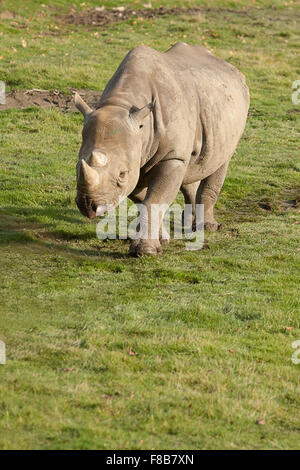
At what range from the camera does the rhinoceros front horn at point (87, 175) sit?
24.5 ft

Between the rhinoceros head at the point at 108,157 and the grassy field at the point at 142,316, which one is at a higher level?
the rhinoceros head at the point at 108,157

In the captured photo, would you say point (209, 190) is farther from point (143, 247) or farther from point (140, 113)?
point (140, 113)

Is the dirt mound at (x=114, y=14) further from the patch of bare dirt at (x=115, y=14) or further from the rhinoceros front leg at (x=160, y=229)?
the rhinoceros front leg at (x=160, y=229)

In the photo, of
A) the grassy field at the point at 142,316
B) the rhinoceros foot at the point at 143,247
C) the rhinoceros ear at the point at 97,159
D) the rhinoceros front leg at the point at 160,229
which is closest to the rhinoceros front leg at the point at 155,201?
the rhinoceros foot at the point at 143,247

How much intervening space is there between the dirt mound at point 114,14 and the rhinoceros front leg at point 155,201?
701 inches

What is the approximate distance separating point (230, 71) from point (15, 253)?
4.02 m

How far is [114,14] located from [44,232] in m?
19.0

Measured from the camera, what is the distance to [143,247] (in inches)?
359

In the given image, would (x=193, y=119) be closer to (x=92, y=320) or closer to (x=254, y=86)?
(x=92, y=320)

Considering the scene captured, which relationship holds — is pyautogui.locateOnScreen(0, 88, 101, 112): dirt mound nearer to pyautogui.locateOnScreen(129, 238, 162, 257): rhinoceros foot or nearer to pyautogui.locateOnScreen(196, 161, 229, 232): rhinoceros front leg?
pyautogui.locateOnScreen(196, 161, 229, 232): rhinoceros front leg

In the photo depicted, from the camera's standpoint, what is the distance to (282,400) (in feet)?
19.7

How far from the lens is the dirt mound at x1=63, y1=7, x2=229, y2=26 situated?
26.3 meters

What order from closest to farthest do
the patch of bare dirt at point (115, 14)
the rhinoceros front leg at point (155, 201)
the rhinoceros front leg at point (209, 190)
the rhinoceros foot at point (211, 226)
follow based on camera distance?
the rhinoceros front leg at point (155, 201)
the rhinoceros foot at point (211, 226)
the rhinoceros front leg at point (209, 190)
the patch of bare dirt at point (115, 14)
